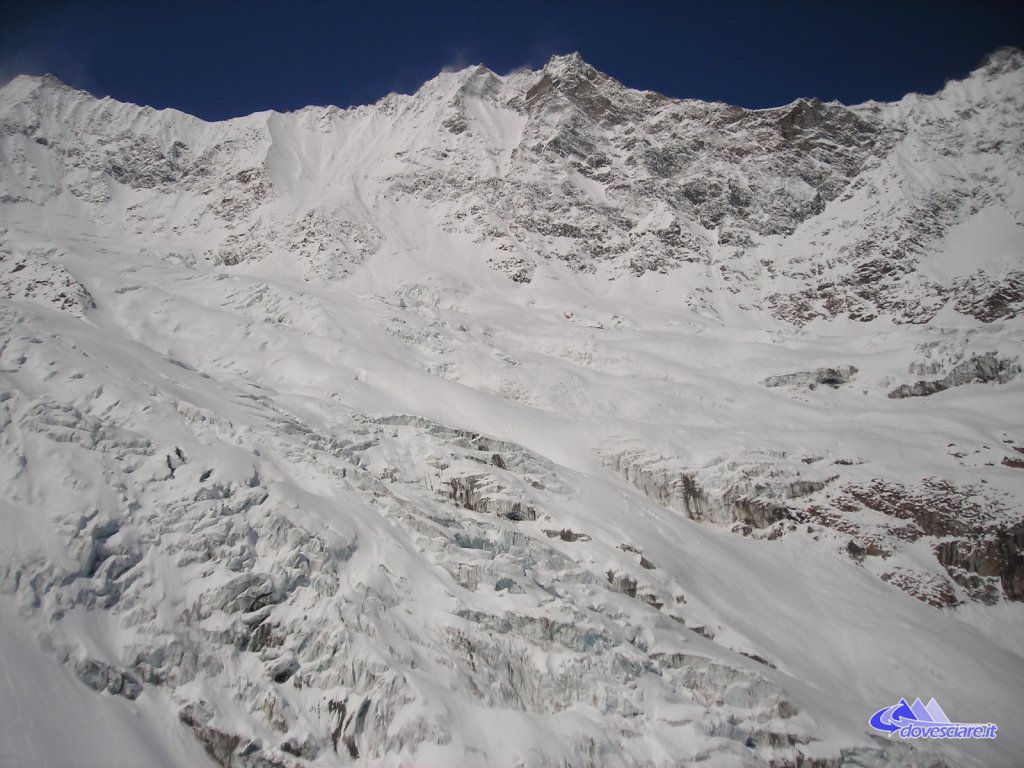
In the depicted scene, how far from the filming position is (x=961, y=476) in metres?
55.2

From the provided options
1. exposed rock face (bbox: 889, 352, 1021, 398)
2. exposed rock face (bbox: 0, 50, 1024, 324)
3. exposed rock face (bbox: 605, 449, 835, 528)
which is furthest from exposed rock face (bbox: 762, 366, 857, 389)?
exposed rock face (bbox: 0, 50, 1024, 324)

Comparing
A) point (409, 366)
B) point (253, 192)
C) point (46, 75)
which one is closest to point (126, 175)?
point (253, 192)

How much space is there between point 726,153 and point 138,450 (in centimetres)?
15021

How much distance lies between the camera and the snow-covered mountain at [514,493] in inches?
1222

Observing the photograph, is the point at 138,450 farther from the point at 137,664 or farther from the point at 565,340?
the point at 565,340

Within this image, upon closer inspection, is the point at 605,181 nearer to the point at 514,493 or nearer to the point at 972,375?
the point at 972,375

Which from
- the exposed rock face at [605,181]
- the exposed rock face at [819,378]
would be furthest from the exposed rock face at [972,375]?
the exposed rock face at [605,181]

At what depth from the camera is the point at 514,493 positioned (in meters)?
49.1
